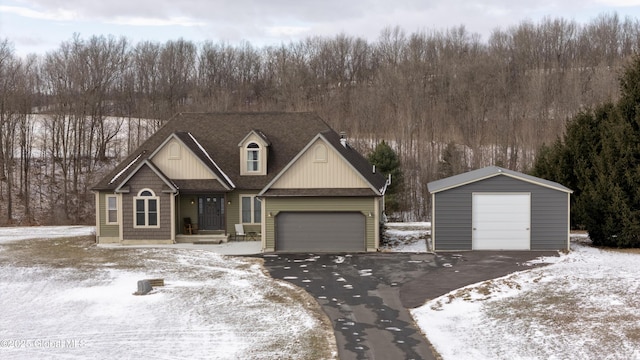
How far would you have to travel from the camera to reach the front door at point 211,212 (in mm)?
29625

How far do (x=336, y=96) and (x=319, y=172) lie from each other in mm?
41314

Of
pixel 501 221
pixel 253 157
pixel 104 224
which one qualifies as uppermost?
pixel 253 157

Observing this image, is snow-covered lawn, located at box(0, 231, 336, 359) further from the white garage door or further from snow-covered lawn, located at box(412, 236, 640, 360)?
the white garage door

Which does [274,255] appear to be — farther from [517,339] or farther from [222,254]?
[517,339]

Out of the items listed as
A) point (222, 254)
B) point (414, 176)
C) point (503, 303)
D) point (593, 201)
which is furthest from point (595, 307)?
point (414, 176)

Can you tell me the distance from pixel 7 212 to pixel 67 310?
3733 centimetres

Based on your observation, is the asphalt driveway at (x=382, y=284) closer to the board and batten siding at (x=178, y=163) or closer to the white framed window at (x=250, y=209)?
the white framed window at (x=250, y=209)

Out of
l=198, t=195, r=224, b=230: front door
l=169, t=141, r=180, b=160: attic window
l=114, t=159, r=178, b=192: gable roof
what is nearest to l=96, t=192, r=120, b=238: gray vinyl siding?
l=114, t=159, r=178, b=192: gable roof

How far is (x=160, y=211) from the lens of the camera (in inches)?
1101

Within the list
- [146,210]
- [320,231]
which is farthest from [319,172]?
[146,210]

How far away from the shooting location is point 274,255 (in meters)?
25.1

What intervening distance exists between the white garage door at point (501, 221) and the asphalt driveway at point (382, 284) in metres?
0.56

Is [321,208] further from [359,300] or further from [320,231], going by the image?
[359,300]

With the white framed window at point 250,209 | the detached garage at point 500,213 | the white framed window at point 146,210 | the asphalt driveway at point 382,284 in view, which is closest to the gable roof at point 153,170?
the white framed window at point 146,210
